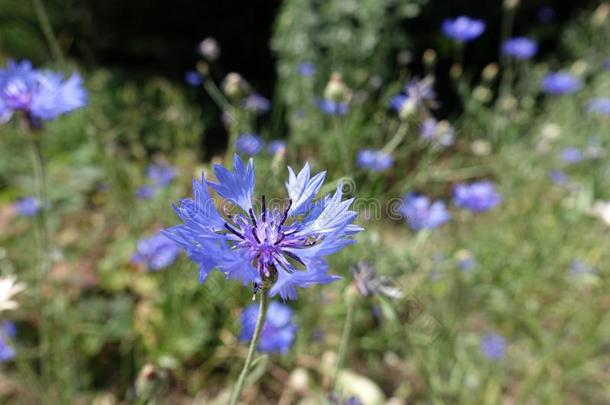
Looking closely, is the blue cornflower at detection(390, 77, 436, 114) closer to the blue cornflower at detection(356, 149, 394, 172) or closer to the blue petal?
the blue cornflower at detection(356, 149, 394, 172)

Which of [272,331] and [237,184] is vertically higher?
[272,331]

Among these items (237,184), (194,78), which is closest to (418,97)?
(237,184)

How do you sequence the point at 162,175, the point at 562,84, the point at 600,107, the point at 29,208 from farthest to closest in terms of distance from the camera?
the point at 562,84 < the point at 600,107 < the point at 162,175 < the point at 29,208

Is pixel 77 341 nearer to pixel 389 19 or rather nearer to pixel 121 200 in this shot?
pixel 121 200

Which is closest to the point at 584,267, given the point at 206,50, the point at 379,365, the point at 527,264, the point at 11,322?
the point at 527,264

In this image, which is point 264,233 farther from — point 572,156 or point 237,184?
point 572,156

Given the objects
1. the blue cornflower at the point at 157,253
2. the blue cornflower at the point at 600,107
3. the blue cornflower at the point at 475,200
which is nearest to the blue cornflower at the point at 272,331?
the blue cornflower at the point at 157,253

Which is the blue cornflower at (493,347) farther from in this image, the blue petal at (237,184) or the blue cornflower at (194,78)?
the blue cornflower at (194,78)
